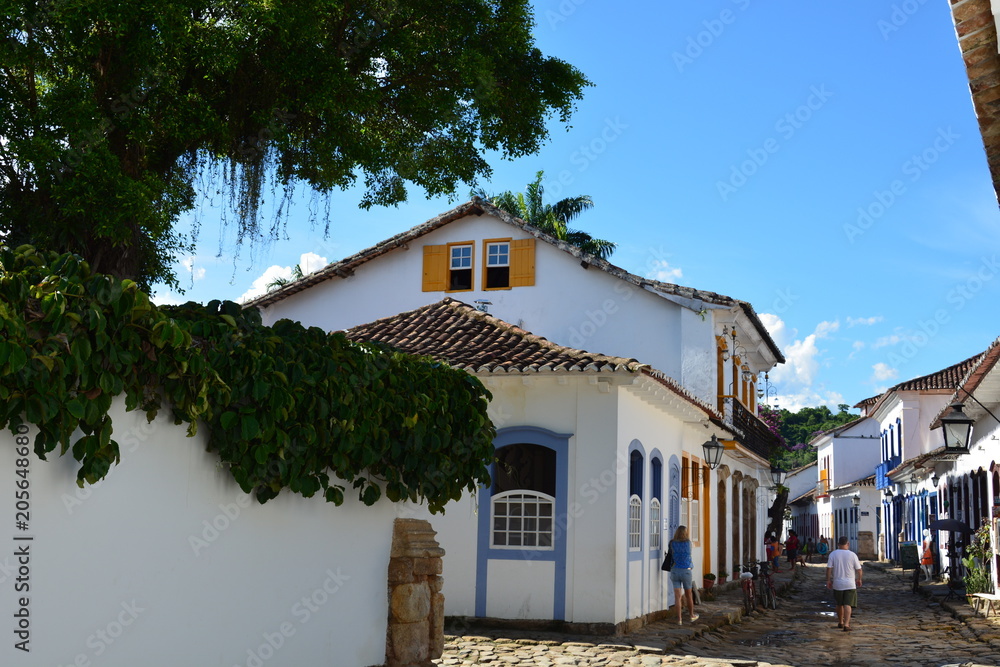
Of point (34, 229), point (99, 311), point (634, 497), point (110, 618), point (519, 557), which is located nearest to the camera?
Answer: point (99, 311)

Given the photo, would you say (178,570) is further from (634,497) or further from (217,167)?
(634,497)

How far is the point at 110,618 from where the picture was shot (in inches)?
229

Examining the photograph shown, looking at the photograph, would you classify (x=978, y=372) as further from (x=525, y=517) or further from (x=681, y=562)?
(x=525, y=517)

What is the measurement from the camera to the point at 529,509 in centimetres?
1338

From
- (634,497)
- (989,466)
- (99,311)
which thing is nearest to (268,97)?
(99,311)

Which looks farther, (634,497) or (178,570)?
(634,497)

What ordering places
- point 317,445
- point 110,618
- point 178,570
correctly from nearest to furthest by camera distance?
point 110,618 < point 178,570 < point 317,445

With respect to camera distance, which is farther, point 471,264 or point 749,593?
point 471,264

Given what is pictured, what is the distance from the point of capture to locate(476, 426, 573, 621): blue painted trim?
514 inches

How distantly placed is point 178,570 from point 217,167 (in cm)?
606

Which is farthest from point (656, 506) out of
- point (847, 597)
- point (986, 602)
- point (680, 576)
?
point (986, 602)

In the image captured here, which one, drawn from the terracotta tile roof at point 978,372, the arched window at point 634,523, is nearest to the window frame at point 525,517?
the arched window at point 634,523

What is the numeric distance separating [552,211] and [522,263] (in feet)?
52.6

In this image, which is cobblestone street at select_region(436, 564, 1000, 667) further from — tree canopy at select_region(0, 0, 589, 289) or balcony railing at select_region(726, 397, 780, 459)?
tree canopy at select_region(0, 0, 589, 289)
